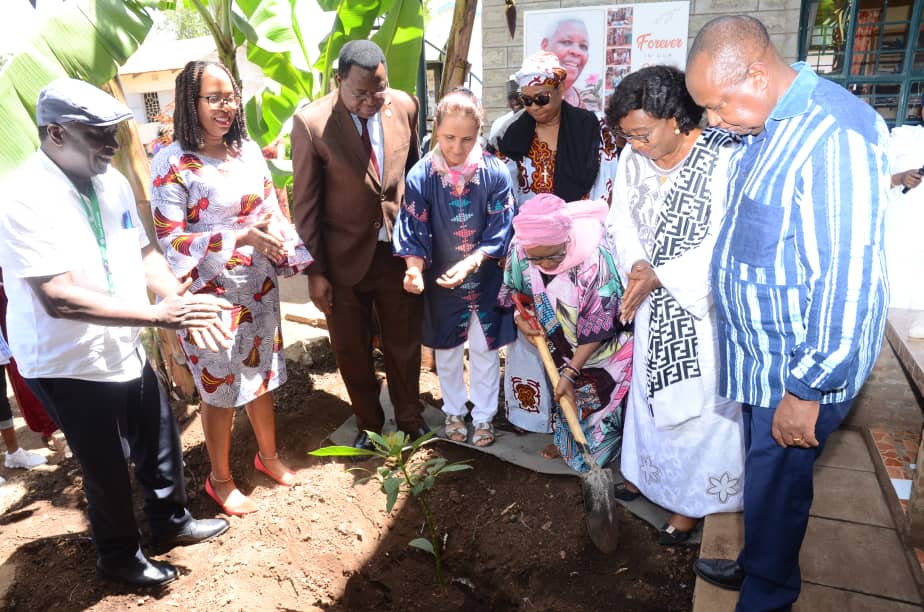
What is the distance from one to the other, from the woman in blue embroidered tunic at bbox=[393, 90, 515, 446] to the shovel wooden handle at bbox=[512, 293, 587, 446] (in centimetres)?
30

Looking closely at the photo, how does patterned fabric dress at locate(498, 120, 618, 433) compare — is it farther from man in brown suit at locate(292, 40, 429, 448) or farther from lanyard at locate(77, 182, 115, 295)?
lanyard at locate(77, 182, 115, 295)

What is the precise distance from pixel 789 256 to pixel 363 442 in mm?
2279

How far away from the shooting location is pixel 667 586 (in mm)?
2156

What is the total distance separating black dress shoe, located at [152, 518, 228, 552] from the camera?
257 cm

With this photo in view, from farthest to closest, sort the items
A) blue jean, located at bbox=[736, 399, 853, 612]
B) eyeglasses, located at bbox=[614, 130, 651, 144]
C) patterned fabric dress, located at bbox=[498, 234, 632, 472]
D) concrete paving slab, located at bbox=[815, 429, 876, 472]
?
concrete paving slab, located at bbox=[815, 429, 876, 472]
patterned fabric dress, located at bbox=[498, 234, 632, 472]
eyeglasses, located at bbox=[614, 130, 651, 144]
blue jean, located at bbox=[736, 399, 853, 612]

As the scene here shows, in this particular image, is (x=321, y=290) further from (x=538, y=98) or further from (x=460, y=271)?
(x=538, y=98)

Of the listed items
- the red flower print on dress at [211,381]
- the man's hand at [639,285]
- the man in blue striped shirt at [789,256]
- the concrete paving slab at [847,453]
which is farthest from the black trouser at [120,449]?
the concrete paving slab at [847,453]

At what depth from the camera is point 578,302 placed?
246cm

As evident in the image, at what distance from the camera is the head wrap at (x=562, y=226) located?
7.41ft

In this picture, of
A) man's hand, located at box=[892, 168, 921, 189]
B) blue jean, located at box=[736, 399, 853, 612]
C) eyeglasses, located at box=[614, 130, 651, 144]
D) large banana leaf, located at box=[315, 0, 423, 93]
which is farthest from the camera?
large banana leaf, located at box=[315, 0, 423, 93]

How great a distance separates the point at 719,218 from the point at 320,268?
1.74m

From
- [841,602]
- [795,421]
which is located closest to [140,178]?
[795,421]

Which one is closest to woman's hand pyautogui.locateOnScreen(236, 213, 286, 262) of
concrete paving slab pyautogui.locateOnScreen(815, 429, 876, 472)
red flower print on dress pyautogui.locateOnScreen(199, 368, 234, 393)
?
Answer: red flower print on dress pyautogui.locateOnScreen(199, 368, 234, 393)

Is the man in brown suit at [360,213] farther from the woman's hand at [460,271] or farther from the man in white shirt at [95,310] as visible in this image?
the man in white shirt at [95,310]
